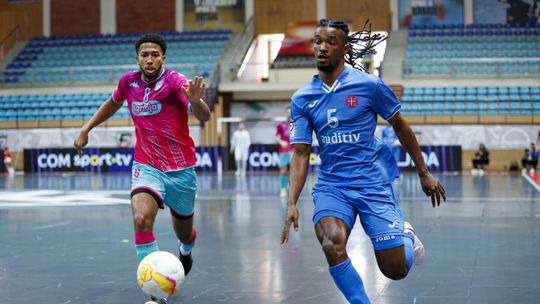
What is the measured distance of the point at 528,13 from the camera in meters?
38.7

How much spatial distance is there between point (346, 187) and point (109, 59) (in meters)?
35.1

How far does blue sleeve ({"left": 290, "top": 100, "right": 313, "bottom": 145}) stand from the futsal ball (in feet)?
4.26

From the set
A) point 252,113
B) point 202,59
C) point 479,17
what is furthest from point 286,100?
point 479,17

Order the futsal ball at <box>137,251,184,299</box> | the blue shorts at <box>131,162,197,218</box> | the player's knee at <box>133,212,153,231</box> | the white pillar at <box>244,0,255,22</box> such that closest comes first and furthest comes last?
the futsal ball at <box>137,251,184,299</box> → the player's knee at <box>133,212,153,231</box> → the blue shorts at <box>131,162,197,218</box> → the white pillar at <box>244,0,255,22</box>

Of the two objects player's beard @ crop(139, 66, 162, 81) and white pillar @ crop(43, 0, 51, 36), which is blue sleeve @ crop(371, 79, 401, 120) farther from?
white pillar @ crop(43, 0, 51, 36)

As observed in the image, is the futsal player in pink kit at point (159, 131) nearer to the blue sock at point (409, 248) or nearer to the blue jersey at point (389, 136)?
the blue sock at point (409, 248)

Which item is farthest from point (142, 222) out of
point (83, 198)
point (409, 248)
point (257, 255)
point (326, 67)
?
point (83, 198)

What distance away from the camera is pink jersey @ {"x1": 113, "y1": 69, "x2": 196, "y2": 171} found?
22.0ft

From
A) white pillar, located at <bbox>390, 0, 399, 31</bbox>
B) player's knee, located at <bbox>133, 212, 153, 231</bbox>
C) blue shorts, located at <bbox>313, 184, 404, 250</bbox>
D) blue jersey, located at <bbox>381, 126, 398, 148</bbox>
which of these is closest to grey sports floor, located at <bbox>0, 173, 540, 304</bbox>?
player's knee, located at <bbox>133, 212, 153, 231</bbox>

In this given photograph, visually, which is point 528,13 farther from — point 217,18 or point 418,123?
point 217,18

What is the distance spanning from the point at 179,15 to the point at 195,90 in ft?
121

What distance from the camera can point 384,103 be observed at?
5.43 metres

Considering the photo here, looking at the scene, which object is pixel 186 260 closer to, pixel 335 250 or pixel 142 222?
pixel 142 222

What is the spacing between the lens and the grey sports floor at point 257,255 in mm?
6590
